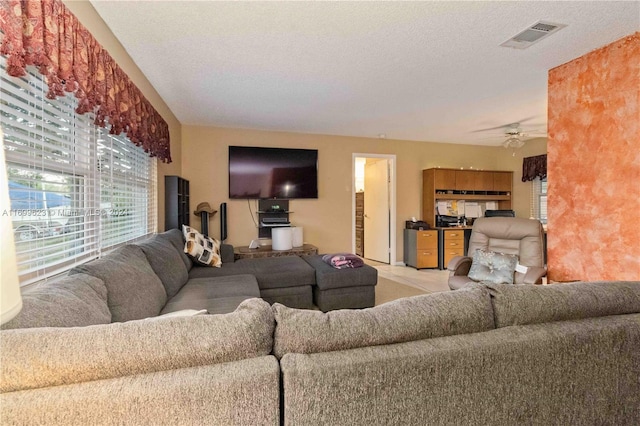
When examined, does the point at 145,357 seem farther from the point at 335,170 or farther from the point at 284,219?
the point at 335,170

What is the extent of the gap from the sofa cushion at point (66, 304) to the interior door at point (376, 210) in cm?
485

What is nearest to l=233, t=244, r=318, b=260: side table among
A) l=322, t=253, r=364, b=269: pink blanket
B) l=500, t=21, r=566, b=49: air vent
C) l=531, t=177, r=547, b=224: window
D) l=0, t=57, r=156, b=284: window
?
l=322, t=253, r=364, b=269: pink blanket

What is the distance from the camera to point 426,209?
5625 mm

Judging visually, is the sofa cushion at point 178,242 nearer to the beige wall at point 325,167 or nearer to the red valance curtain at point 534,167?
the beige wall at point 325,167

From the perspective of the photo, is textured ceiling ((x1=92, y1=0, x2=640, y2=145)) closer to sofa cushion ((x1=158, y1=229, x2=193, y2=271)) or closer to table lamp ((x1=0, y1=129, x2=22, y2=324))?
sofa cushion ((x1=158, y1=229, x2=193, y2=271))

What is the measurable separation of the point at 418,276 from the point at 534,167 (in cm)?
299

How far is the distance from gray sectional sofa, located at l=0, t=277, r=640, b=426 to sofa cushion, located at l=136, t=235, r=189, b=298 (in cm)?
113

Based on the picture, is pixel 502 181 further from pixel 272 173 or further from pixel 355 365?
pixel 355 365

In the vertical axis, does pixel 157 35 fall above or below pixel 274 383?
above

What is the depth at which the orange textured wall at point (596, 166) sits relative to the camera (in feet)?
7.13

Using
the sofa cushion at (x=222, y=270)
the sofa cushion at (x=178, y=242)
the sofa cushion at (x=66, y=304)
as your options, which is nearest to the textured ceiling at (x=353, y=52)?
the sofa cushion at (x=178, y=242)

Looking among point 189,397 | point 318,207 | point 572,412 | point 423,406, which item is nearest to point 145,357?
point 189,397

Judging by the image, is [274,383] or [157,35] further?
[157,35]

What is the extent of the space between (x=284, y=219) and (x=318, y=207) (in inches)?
25.9
